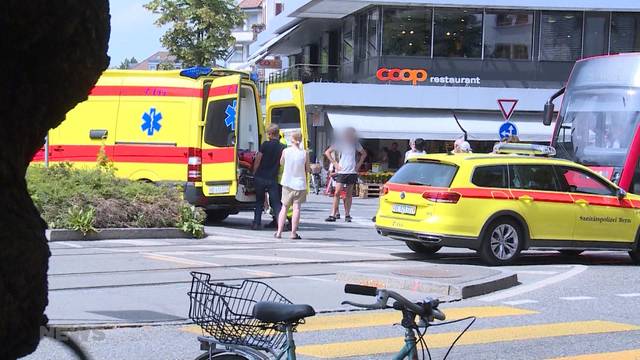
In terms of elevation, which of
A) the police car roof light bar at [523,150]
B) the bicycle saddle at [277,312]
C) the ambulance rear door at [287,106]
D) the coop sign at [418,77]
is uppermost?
the coop sign at [418,77]

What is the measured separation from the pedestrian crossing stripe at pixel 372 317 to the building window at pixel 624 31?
30.8m

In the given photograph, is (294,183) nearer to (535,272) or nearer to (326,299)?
(535,272)

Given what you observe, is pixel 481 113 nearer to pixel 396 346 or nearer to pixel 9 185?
pixel 396 346

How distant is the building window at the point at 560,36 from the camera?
3644 cm

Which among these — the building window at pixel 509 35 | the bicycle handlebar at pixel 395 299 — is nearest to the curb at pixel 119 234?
the bicycle handlebar at pixel 395 299

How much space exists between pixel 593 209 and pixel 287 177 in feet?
16.5

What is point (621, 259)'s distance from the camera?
14273mm

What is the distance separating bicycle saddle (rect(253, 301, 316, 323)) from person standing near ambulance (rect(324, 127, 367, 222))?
15.4 meters

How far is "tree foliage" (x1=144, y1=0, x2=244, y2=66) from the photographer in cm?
3844

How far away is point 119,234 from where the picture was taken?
45.5 ft

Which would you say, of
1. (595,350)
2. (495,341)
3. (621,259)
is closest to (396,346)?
(495,341)

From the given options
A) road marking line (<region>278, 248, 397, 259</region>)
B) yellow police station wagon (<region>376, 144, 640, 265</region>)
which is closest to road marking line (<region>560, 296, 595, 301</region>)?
yellow police station wagon (<region>376, 144, 640, 265</region>)

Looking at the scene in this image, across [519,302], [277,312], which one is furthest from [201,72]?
[277,312]

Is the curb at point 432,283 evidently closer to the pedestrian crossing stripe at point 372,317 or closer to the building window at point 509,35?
the pedestrian crossing stripe at point 372,317
